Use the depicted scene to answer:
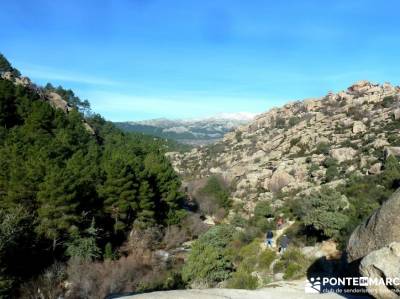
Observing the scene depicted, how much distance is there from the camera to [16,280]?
1065 inches

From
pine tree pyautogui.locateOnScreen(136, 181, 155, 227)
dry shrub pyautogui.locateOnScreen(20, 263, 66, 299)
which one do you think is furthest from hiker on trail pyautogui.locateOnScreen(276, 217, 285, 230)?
dry shrub pyautogui.locateOnScreen(20, 263, 66, 299)

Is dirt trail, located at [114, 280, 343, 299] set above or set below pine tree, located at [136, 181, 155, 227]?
above

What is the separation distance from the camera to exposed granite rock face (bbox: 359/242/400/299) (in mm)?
10125

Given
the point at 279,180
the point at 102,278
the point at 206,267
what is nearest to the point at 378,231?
the point at 206,267

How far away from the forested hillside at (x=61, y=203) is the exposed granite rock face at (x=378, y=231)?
1675cm

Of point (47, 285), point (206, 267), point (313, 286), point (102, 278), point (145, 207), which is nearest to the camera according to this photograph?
point (313, 286)

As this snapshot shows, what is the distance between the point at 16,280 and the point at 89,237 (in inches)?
314

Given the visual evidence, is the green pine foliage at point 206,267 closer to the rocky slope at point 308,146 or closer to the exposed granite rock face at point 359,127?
the rocky slope at point 308,146

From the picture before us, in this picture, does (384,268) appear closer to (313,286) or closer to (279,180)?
(313,286)

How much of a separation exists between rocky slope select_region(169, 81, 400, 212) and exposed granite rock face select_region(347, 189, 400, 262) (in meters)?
31.6

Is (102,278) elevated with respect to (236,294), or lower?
lower

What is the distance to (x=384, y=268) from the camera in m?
10.3

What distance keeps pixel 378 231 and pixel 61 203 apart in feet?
84.8

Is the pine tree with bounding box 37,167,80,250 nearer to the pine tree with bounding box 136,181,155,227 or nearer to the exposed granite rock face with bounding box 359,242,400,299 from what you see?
the pine tree with bounding box 136,181,155,227
